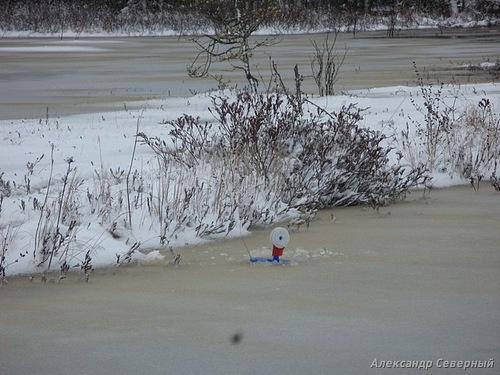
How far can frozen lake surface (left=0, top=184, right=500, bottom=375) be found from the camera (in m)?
3.84

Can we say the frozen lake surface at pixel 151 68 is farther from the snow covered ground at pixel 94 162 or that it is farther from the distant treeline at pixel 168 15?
the distant treeline at pixel 168 15

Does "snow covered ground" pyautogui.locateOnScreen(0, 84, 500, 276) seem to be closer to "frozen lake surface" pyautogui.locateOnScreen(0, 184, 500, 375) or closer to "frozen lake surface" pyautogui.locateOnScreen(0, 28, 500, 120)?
"frozen lake surface" pyautogui.locateOnScreen(0, 184, 500, 375)

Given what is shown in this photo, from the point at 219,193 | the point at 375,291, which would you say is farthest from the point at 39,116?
the point at 375,291

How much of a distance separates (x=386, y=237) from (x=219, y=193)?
1321 mm

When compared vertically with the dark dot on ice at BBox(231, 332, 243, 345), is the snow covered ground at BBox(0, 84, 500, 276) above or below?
below

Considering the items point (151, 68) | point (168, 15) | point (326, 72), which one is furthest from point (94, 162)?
point (168, 15)

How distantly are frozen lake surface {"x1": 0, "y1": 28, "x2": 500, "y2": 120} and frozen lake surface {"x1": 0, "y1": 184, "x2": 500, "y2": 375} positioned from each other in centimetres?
871

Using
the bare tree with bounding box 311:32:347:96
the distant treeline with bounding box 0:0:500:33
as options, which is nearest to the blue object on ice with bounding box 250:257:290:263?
the bare tree with bounding box 311:32:347:96

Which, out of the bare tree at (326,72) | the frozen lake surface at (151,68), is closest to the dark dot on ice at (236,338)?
the frozen lake surface at (151,68)

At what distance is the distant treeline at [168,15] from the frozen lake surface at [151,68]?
6.80 meters

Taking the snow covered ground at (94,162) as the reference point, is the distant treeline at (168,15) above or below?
below

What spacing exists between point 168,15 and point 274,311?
41855 mm

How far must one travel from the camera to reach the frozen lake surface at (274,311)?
384cm

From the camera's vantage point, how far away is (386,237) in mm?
6320
